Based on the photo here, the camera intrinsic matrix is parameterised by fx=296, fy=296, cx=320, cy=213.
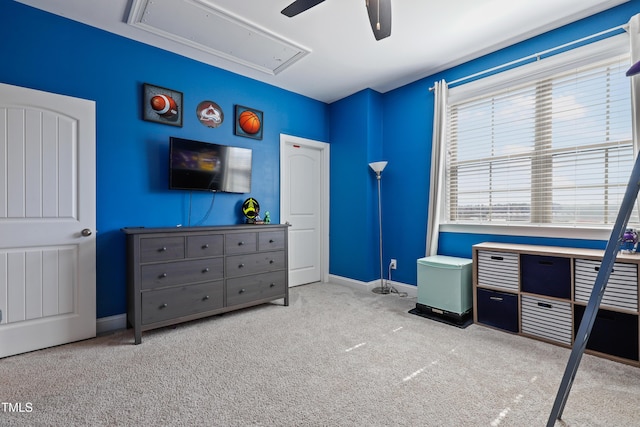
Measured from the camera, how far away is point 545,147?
2.75 meters

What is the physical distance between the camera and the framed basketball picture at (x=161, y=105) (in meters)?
2.87

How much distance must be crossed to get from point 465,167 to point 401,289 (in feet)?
5.54

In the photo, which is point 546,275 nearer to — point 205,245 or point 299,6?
point 299,6

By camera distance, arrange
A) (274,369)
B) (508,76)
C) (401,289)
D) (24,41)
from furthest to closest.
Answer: (401,289) → (508,76) → (24,41) → (274,369)

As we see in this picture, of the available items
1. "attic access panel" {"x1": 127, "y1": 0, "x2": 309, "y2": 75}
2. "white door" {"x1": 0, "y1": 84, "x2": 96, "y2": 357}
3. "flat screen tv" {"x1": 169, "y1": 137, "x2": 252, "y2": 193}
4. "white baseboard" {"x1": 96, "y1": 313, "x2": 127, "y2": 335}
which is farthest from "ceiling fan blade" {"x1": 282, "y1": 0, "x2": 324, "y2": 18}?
"white baseboard" {"x1": 96, "y1": 313, "x2": 127, "y2": 335}

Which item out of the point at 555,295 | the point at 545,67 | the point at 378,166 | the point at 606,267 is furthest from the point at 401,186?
the point at 606,267

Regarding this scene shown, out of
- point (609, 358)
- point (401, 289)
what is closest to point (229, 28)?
point (401, 289)

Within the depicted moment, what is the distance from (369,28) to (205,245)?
2482 millimetres

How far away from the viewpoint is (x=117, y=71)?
107 inches

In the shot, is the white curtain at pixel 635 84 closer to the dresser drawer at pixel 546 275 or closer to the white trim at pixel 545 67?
the white trim at pixel 545 67

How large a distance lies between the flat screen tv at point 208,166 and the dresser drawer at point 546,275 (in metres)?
2.90

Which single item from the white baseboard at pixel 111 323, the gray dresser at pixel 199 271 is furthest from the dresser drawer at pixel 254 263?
the white baseboard at pixel 111 323

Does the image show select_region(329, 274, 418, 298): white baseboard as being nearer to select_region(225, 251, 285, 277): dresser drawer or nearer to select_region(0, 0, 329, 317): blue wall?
select_region(225, 251, 285, 277): dresser drawer

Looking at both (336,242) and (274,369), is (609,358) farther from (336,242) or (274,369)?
(336,242)
